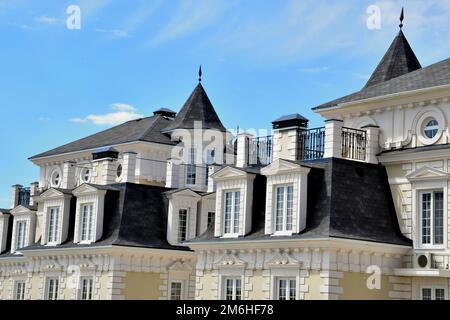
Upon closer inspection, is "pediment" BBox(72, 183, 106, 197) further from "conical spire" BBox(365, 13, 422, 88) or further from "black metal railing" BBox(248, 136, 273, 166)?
"conical spire" BBox(365, 13, 422, 88)

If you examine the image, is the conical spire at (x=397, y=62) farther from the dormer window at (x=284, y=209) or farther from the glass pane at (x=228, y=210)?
the dormer window at (x=284, y=209)

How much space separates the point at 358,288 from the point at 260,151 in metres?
7.42

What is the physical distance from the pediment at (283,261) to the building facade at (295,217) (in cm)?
4

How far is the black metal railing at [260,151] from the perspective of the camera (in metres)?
30.9

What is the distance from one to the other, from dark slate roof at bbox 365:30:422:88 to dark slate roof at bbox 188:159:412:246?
806 centimetres

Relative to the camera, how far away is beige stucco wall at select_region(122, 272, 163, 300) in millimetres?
33656

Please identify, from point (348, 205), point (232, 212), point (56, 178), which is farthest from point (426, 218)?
point (56, 178)

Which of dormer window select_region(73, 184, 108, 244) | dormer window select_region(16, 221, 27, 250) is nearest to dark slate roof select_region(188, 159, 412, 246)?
dormer window select_region(73, 184, 108, 244)

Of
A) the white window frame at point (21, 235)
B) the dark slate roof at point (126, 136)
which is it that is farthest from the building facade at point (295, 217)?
the white window frame at point (21, 235)

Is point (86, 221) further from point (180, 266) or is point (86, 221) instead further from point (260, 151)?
point (260, 151)

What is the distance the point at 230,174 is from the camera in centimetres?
2944
